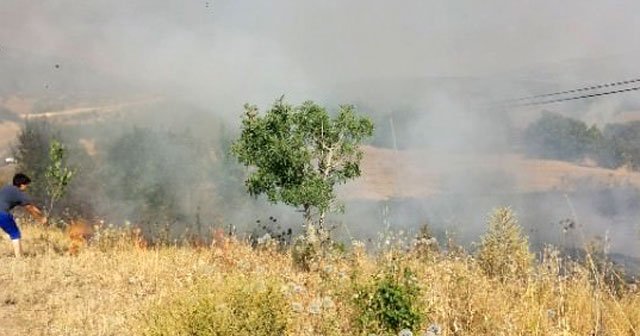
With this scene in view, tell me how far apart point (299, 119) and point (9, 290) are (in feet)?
54.1

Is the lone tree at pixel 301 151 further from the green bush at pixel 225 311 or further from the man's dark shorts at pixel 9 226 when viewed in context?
the green bush at pixel 225 311

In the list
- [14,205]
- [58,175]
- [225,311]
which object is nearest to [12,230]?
[14,205]

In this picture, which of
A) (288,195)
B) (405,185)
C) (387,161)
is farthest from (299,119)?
(405,185)

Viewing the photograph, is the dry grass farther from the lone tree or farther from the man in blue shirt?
the lone tree

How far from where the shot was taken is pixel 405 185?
192 meters

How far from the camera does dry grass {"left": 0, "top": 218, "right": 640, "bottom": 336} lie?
5.00 metres

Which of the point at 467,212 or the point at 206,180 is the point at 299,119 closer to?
the point at 206,180

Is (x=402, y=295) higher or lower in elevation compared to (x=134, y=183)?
higher

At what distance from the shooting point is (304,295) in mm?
6352

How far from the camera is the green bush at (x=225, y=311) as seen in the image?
457cm

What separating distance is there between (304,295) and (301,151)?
53.7 ft

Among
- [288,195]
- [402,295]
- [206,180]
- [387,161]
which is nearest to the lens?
[402,295]

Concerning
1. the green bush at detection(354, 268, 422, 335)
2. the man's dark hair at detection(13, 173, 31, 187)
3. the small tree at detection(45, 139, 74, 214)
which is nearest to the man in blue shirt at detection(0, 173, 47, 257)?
the man's dark hair at detection(13, 173, 31, 187)

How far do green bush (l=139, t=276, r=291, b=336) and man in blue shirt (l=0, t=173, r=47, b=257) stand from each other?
7.40 meters
